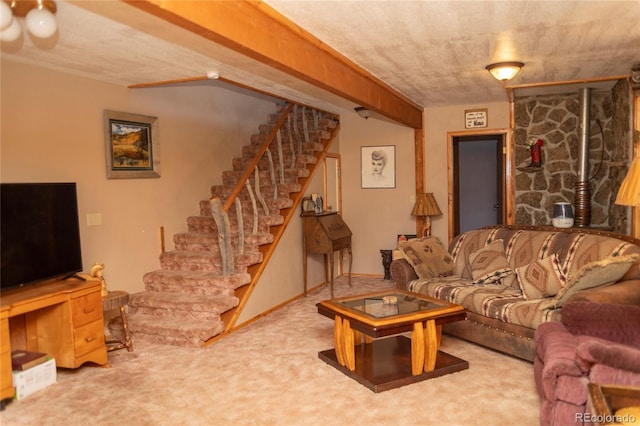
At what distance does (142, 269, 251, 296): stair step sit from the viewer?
4.79 metres

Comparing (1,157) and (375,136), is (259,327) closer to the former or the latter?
(1,157)

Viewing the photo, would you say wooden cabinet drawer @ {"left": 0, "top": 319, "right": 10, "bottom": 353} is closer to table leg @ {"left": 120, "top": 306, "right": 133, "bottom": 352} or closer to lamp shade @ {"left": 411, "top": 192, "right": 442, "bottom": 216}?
table leg @ {"left": 120, "top": 306, "right": 133, "bottom": 352}

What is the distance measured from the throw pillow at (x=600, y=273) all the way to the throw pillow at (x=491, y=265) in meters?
1.03

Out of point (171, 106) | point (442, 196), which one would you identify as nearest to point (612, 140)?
point (442, 196)

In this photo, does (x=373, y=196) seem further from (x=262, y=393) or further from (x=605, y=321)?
(x=605, y=321)

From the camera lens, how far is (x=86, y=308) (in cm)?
376

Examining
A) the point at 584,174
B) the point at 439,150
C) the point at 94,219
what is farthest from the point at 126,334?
the point at 584,174

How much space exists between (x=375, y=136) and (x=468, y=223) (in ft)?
8.11

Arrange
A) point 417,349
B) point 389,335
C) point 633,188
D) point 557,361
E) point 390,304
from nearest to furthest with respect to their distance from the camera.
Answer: point 557,361
point 633,188
point 389,335
point 417,349
point 390,304

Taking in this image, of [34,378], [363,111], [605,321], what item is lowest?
[34,378]

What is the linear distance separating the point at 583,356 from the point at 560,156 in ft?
15.1

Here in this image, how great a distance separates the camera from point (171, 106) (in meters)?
5.46

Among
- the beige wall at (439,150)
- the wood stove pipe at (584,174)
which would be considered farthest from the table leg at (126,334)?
the wood stove pipe at (584,174)

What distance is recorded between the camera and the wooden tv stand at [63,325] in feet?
11.9
